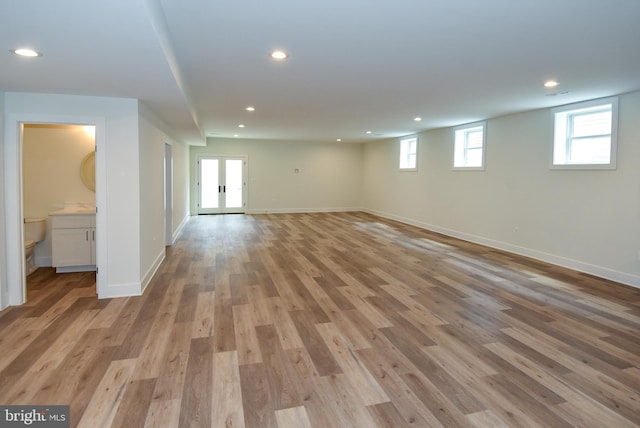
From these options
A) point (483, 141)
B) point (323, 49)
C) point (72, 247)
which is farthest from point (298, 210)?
point (323, 49)

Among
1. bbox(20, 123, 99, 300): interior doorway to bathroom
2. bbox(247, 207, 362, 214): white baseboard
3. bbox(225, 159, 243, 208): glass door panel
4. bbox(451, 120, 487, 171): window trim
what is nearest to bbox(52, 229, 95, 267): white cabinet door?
bbox(20, 123, 99, 300): interior doorway to bathroom

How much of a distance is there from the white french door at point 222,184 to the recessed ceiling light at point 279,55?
29.0 ft

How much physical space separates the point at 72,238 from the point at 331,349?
397 cm

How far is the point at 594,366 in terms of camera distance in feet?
8.87

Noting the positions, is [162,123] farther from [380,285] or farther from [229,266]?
[380,285]

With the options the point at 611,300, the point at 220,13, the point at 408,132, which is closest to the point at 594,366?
the point at 611,300

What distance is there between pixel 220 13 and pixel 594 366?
12.1 feet

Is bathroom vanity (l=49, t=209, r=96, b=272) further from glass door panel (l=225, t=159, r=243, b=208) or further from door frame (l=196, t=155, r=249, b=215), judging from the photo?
glass door panel (l=225, t=159, r=243, b=208)

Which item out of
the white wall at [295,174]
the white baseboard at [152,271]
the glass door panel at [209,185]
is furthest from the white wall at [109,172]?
the glass door panel at [209,185]

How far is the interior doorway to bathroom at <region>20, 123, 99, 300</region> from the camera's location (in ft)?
16.9

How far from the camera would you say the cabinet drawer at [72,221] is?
4820mm

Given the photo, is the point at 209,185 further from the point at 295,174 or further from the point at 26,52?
the point at 26,52

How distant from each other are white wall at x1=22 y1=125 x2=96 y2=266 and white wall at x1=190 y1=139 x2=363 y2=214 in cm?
654

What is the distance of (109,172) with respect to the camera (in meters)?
4.05
